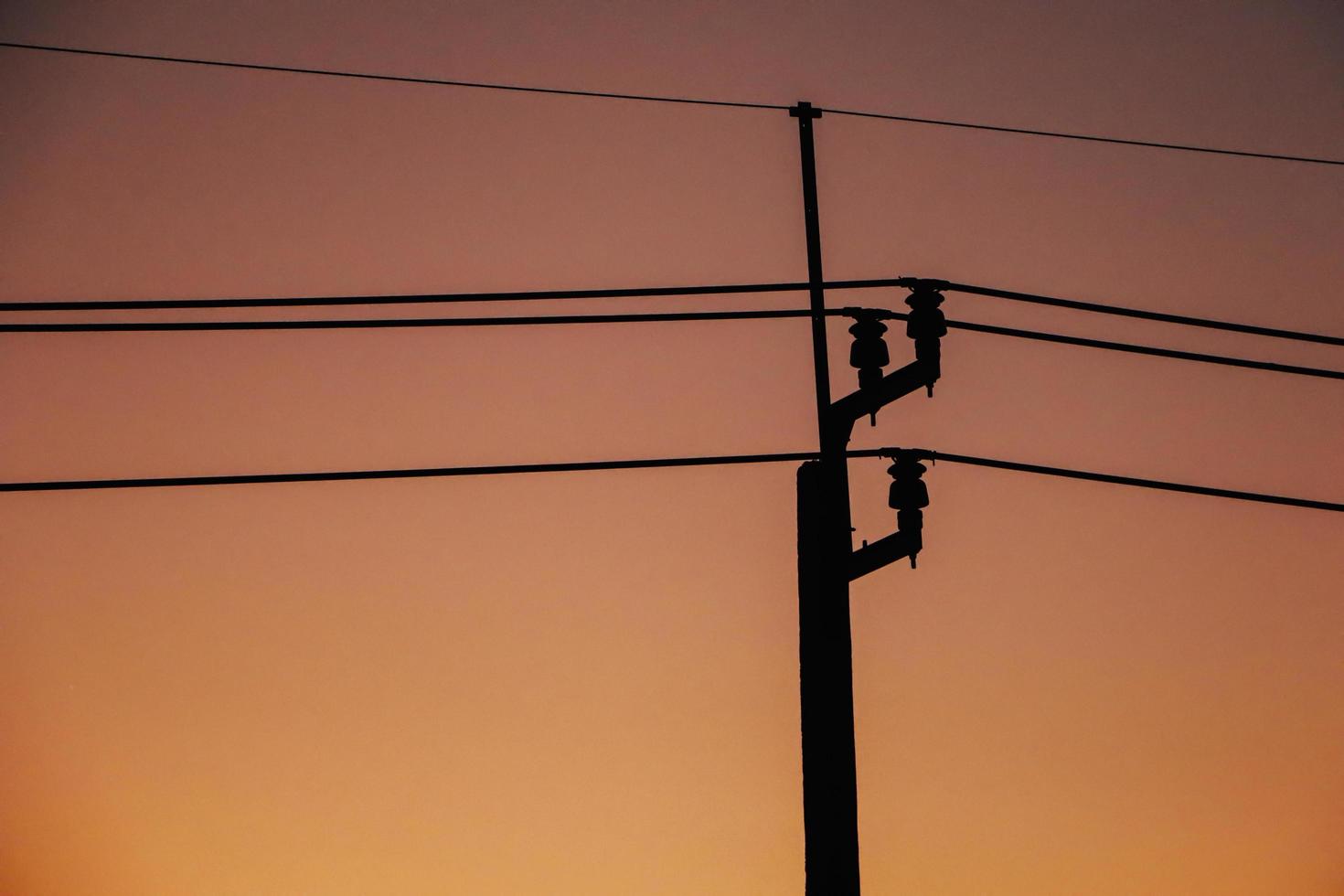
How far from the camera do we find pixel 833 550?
7.60 metres

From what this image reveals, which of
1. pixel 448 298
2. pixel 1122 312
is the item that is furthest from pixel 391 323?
pixel 1122 312

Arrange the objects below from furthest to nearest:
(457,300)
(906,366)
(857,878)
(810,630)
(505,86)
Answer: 1. (505,86)
2. (457,300)
3. (906,366)
4. (810,630)
5. (857,878)

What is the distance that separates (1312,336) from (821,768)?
571 cm

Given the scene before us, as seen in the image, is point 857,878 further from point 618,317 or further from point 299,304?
point 299,304

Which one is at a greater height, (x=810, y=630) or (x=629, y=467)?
(x=629, y=467)

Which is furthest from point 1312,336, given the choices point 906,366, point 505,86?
point 505,86

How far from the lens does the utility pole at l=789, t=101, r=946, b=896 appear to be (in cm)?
712

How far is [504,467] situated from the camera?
862 centimetres

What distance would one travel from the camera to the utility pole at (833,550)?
23.4ft

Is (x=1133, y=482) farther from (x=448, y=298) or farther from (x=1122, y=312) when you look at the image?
(x=448, y=298)

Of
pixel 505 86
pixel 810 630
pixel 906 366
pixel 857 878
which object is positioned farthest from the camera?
pixel 505 86

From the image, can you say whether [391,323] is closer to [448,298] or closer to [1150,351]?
[448,298]

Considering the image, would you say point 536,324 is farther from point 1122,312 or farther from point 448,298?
point 1122,312

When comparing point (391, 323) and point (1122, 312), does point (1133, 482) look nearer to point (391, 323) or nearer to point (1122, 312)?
point (1122, 312)
